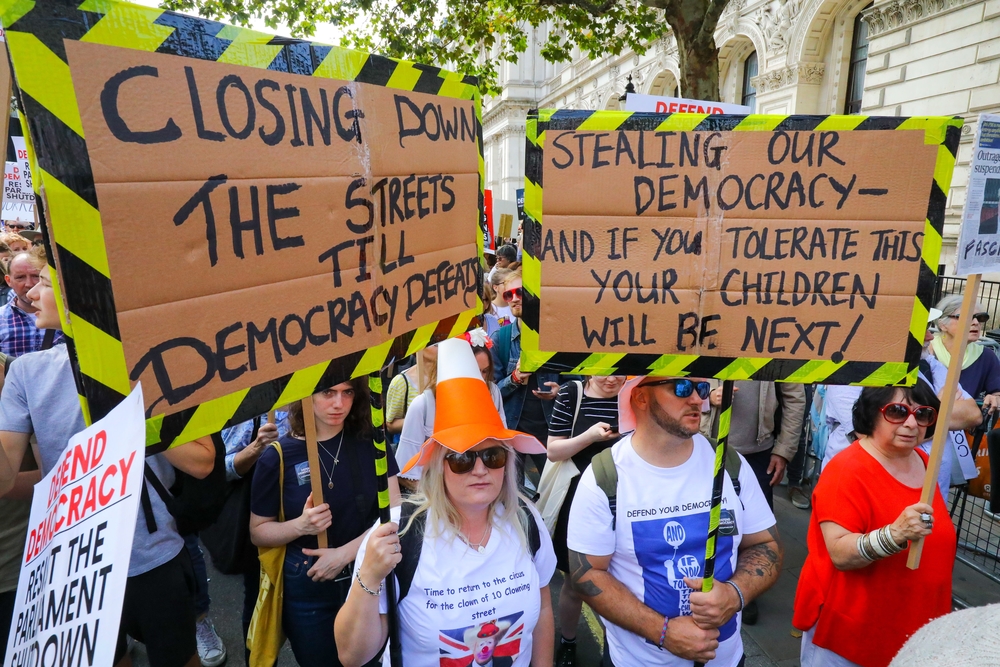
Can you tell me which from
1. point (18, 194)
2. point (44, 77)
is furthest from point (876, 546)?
point (18, 194)

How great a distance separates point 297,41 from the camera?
1.44 meters

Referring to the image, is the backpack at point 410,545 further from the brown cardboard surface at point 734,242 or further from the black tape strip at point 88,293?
the black tape strip at point 88,293

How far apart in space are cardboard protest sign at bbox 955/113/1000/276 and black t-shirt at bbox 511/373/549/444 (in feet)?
8.60

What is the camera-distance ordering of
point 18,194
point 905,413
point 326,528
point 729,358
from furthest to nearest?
1. point 18,194
2. point 326,528
3. point 905,413
4. point 729,358

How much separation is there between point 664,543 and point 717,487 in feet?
1.04

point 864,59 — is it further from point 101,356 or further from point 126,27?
point 101,356

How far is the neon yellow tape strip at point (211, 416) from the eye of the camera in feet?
4.31

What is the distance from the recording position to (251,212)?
1369 mm

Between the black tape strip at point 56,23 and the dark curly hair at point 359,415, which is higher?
the black tape strip at point 56,23

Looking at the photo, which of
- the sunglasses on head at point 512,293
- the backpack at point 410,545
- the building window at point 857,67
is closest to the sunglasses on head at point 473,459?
the backpack at point 410,545

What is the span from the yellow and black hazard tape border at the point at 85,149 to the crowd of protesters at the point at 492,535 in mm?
798

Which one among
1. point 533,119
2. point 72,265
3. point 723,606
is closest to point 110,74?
point 72,265

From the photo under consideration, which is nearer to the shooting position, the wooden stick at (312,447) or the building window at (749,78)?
the wooden stick at (312,447)

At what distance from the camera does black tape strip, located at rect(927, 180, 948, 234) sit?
5.94 feet
